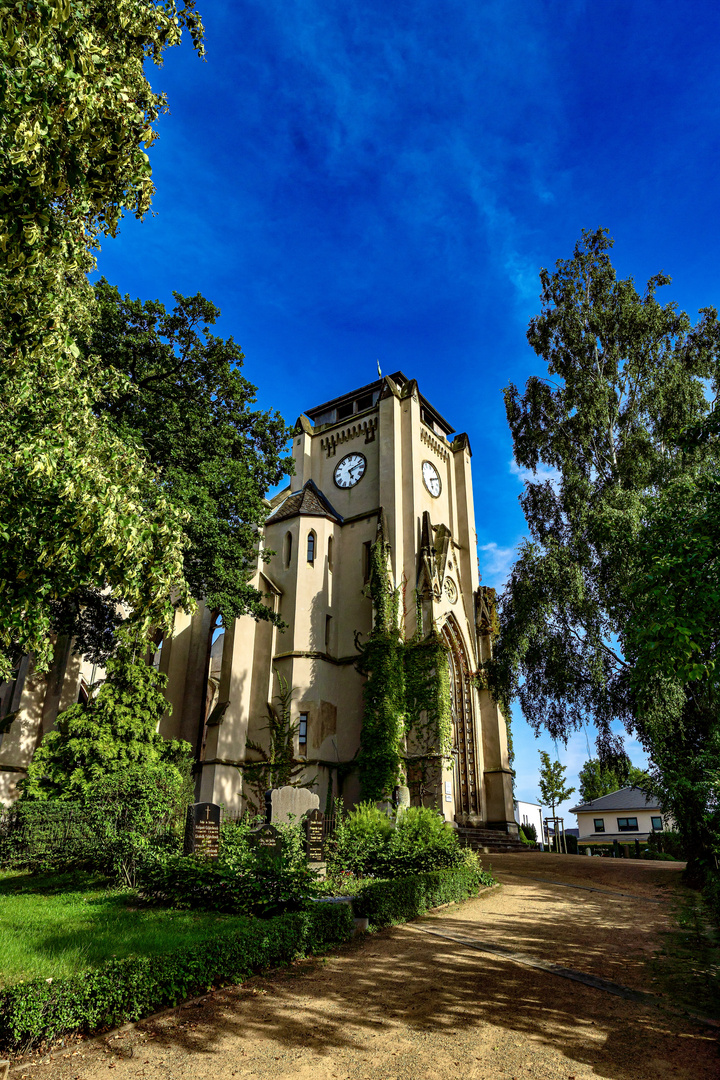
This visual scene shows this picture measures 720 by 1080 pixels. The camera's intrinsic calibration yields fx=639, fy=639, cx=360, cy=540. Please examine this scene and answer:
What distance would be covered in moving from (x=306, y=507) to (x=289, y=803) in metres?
16.9

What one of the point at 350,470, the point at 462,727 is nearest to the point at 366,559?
the point at 350,470

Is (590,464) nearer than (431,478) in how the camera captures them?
Yes

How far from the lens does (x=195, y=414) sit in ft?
68.5

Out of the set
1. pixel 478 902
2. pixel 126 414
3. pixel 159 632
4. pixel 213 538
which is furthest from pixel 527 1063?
pixel 159 632

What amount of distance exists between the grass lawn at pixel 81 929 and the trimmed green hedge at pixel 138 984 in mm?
336

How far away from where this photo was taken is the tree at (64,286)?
5383 mm

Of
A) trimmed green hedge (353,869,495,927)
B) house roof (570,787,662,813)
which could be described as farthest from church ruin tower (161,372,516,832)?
house roof (570,787,662,813)

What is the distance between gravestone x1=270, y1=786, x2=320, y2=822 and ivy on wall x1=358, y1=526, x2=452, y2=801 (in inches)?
346

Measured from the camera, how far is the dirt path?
5.28m

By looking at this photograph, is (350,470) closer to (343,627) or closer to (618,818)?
(343,627)

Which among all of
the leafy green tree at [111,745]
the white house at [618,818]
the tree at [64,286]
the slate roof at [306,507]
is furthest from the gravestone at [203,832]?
the white house at [618,818]

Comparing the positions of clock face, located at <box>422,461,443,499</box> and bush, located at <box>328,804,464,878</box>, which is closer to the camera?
bush, located at <box>328,804,464,878</box>

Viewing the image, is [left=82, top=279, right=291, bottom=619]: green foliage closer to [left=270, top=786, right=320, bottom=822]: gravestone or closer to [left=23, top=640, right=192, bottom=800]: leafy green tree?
[left=23, top=640, right=192, bottom=800]: leafy green tree

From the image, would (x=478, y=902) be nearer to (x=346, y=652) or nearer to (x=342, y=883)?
(x=342, y=883)
